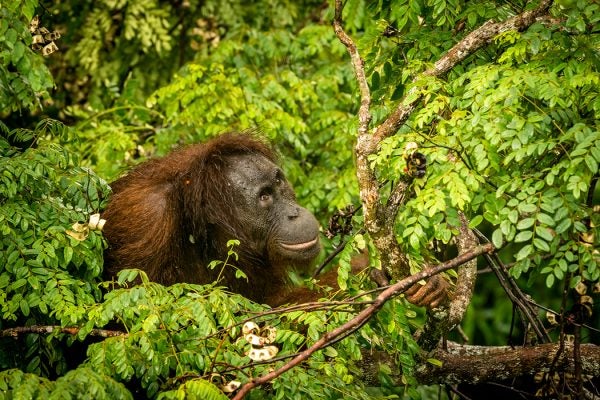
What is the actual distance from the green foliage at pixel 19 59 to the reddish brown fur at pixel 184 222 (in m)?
0.83

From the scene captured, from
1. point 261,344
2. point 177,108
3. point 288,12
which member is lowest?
point 261,344

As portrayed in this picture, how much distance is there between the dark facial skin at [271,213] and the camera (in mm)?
4996

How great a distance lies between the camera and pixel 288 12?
7438 mm

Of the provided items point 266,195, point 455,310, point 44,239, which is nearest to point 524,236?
point 455,310

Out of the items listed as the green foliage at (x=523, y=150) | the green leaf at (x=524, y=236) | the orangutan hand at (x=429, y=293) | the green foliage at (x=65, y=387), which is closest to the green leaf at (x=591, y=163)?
the green foliage at (x=523, y=150)

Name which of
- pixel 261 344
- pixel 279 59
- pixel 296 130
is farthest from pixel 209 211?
A: pixel 279 59

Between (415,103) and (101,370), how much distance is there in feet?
5.69

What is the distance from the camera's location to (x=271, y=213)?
5133 millimetres

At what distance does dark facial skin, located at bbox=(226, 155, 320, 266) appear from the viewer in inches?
197

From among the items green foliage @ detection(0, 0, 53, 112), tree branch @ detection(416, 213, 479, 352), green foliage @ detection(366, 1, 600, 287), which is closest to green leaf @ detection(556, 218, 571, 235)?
green foliage @ detection(366, 1, 600, 287)

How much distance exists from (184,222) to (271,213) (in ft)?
1.73

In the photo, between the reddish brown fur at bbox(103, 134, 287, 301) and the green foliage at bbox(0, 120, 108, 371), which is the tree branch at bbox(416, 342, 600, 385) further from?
the green foliage at bbox(0, 120, 108, 371)

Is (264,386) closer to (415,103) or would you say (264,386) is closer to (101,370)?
(101,370)

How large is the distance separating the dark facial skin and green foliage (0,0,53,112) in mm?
1241
